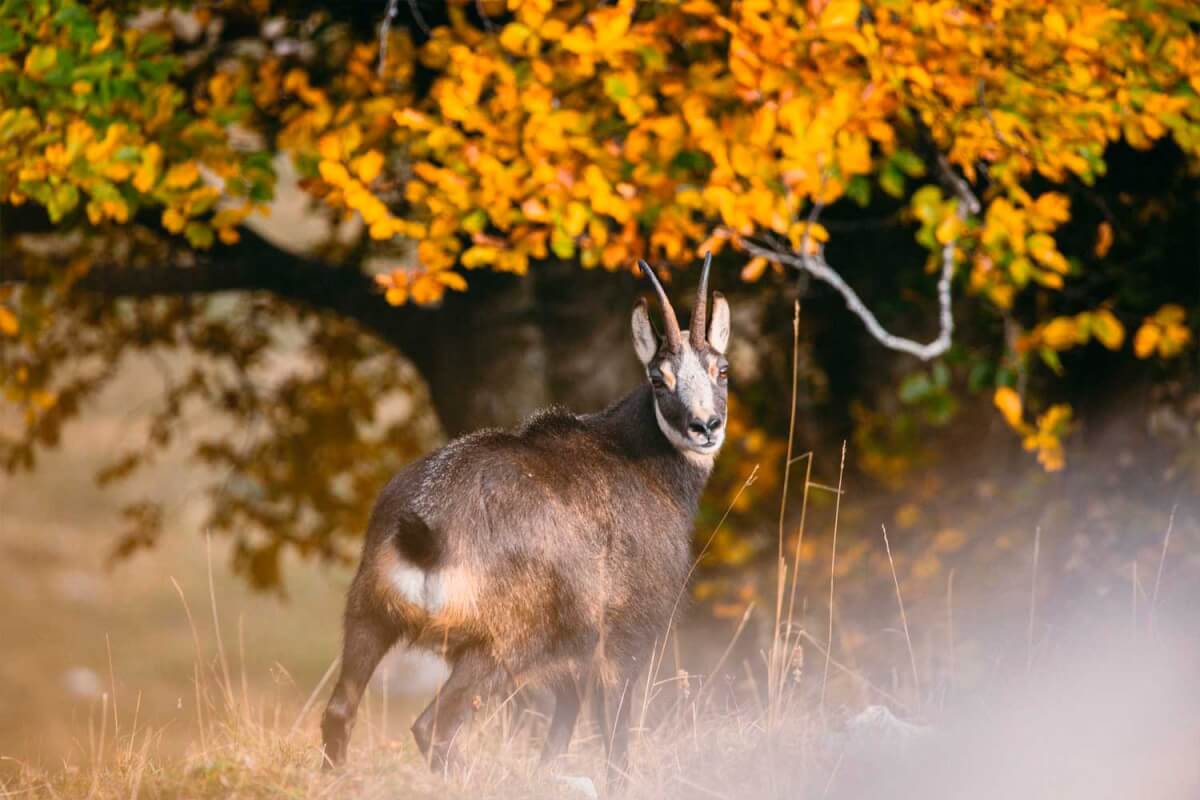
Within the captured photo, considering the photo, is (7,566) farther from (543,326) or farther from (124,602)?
(543,326)

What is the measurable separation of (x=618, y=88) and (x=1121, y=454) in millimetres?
4767

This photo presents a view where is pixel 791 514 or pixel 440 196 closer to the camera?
pixel 440 196

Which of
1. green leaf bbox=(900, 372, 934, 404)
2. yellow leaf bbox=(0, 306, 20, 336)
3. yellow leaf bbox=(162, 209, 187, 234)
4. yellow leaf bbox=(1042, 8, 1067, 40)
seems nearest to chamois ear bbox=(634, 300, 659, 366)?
green leaf bbox=(900, 372, 934, 404)

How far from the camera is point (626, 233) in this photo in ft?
26.2

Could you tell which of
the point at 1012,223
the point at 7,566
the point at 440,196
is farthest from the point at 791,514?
the point at 7,566

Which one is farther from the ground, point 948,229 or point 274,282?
point 948,229

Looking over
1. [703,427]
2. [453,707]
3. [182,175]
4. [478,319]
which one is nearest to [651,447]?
[703,427]

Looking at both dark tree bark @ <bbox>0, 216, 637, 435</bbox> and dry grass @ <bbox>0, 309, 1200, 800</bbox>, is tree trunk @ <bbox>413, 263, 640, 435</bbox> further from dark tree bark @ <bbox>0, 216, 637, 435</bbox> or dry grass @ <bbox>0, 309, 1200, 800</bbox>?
dry grass @ <bbox>0, 309, 1200, 800</bbox>

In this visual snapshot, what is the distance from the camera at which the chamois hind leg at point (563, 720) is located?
6.21 meters

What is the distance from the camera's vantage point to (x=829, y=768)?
5684 millimetres

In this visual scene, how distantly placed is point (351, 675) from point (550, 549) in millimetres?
885

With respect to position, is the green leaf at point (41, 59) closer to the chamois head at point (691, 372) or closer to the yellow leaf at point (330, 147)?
the yellow leaf at point (330, 147)

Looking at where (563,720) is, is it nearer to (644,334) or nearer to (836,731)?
(836,731)

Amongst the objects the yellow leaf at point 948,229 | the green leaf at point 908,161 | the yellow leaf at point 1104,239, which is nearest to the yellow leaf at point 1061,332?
the yellow leaf at point 1104,239
